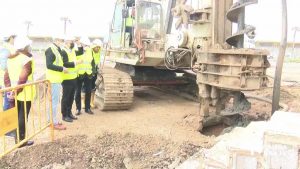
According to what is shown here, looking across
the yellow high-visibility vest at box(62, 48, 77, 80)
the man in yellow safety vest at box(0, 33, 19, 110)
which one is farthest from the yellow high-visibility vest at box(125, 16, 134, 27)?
the man in yellow safety vest at box(0, 33, 19, 110)

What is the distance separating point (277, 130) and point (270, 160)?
0.24 m

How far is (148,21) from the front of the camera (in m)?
9.08

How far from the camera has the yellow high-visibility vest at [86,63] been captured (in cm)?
805

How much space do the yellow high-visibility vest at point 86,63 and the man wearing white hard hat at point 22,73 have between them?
94.1 inches

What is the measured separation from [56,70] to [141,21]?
124 inches

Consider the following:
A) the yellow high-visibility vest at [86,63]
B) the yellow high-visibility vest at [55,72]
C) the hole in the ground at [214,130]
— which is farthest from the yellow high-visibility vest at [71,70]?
the hole in the ground at [214,130]

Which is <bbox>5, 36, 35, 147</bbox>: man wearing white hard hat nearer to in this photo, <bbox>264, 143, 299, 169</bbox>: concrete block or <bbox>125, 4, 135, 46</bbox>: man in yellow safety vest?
<bbox>264, 143, 299, 169</bbox>: concrete block

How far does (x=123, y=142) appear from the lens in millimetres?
5930

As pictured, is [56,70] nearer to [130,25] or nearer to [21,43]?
[21,43]

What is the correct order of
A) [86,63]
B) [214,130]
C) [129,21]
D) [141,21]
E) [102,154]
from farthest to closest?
1. [129,21]
2. [141,21]
3. [86,63]
4. [214,130]
5. [102,154]

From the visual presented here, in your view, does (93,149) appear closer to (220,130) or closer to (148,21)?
(220,130)

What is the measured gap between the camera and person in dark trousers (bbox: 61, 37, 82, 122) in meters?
7.12

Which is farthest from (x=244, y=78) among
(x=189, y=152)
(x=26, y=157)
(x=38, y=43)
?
(x=38, y=43)

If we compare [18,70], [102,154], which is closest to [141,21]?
[18,70]
